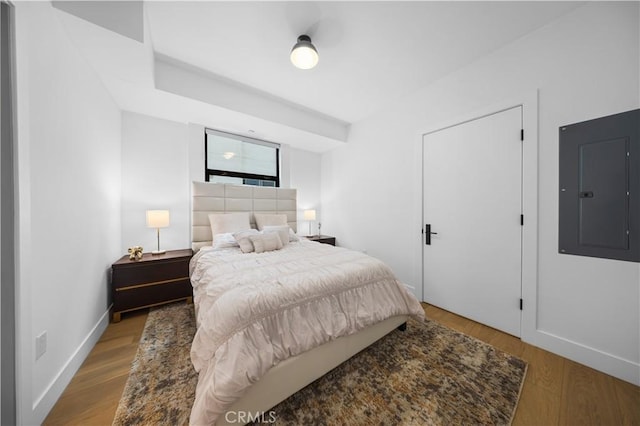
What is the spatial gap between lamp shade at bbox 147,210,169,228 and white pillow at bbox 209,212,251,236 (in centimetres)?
53

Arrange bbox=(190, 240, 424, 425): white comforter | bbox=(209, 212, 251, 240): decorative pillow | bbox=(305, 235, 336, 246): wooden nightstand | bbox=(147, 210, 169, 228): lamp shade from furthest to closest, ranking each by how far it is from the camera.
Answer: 1. bbox=(305, 235, 336, 246): wooden nightstand
2. bbox=(209, 212, 251, 240): decorative pillow
3. bbox=(147, 210, 169, 228): lamp shade
4. bbox=(190, 240, 424, 425): white comforter

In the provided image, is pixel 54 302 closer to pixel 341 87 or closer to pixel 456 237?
pixel 341 87

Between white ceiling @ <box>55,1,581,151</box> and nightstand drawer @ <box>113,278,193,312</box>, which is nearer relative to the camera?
white ceiling @ <box>55,1,581,151</box>

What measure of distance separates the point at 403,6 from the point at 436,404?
9.12 ft

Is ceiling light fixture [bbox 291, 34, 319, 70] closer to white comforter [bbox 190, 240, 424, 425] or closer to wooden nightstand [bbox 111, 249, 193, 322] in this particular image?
white comforter [bbox 190, 240, 424, 425]

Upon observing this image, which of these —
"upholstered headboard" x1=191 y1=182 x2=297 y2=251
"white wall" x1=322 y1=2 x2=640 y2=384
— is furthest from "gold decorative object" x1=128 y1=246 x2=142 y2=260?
"white wall" x1=322 y1=2 x2=640 y2=384

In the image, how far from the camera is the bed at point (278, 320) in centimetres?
108

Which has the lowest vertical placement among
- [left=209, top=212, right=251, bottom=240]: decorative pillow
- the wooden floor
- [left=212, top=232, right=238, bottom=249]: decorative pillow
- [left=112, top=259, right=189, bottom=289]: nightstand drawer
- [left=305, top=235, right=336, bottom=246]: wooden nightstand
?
the wooden floor

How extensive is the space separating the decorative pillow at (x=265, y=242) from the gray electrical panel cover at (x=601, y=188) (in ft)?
8.56

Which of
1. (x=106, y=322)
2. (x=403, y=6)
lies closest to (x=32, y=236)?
(x=106, y=322)

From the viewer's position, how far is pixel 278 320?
4.21 ft

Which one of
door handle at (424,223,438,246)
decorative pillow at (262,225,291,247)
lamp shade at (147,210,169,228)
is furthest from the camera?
decorative pillow at (262,225,291,247)

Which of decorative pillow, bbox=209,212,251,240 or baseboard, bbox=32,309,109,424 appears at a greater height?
decorative pillow, bbox=209,212,251,240

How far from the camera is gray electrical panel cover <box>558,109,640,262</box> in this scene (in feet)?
4.86
